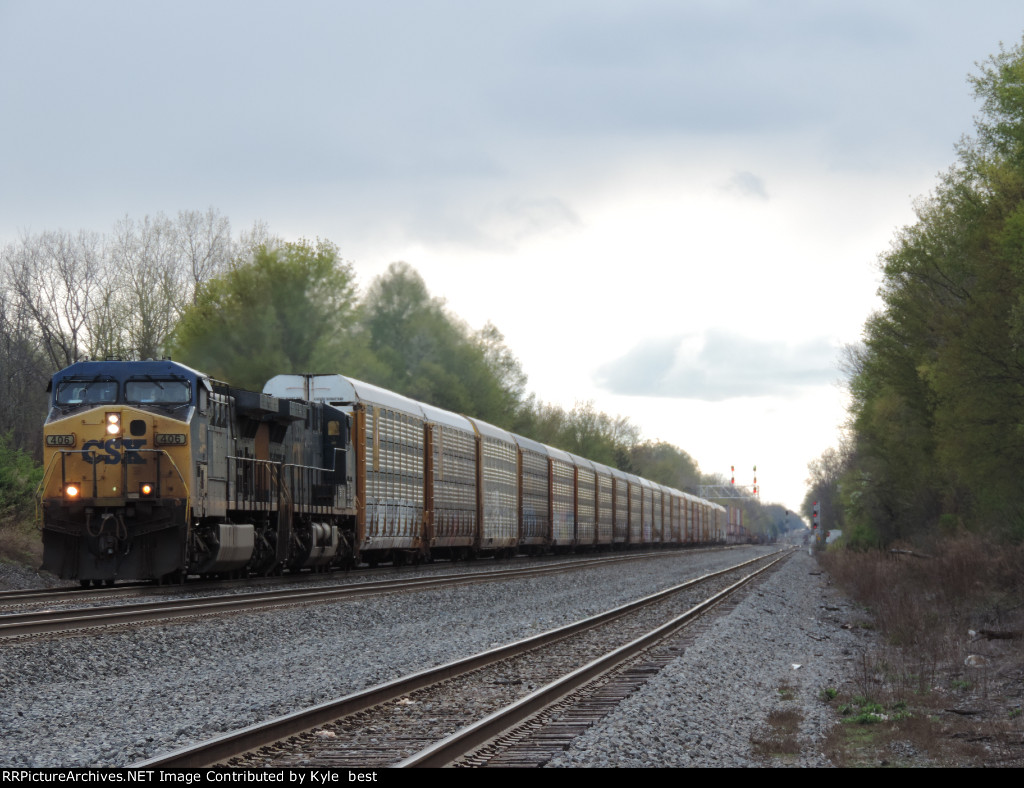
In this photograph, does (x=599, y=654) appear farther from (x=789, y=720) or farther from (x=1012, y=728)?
(x=1012, y=728)

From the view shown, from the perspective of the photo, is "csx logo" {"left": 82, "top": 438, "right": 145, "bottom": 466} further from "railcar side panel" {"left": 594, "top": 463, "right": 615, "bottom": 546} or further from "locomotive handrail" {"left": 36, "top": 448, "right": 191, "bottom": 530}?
"railcar side panel" {"left": 594, "top": 463, "right": 615, "bottom": 546}

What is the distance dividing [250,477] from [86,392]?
3309 mm

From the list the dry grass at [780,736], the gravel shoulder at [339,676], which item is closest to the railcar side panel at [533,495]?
the gravel shoulder at [339,676]

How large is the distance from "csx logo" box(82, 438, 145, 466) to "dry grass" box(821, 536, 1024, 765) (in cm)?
1099

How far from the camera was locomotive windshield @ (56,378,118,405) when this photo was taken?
680 inches

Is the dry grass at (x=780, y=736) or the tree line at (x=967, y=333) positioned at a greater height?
the tree line at (x=967, y=333)

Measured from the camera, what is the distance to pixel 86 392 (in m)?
17.4

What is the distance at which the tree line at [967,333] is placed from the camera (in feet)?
83.5

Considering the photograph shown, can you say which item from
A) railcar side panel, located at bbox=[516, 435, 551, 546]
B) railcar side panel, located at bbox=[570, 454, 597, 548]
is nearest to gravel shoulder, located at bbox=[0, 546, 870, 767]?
railcar side panel, located at bbox=[516, 435, 551, 546]

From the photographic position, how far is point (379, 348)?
6253cm

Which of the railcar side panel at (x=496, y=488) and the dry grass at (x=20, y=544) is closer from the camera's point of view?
the dry grass at (x=20, y=544)

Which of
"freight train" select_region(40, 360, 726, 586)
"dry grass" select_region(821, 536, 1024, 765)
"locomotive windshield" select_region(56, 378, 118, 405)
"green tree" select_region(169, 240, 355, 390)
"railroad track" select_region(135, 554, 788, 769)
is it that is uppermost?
"green tree" select_region(169, 240, 355, 390)

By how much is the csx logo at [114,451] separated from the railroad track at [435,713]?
7.47 m

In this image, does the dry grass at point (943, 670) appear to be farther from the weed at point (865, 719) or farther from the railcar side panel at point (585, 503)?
the railcar side panel at point (585, 503)
